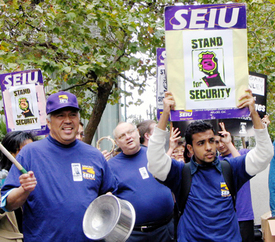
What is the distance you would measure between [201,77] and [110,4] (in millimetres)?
4092

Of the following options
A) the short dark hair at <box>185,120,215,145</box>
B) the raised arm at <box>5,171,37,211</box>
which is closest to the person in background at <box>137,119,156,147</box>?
the short dark hair at <box>185,120,215,145</box>

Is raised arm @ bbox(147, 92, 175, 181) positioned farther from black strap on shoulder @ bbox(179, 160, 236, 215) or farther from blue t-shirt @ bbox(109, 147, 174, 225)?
blue t-shirt @ bbox(109, 147, 174, 225)

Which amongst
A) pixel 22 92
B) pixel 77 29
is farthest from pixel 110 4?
pixel 22 92

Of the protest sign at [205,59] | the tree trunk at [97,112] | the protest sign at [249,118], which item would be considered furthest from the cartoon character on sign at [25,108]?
the tree trunk at [97,112]

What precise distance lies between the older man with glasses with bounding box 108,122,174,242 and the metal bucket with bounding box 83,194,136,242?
4.12ft

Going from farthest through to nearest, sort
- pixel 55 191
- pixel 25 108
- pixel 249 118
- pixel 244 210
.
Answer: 1. pixel 249 118
2. pixel 25 108
3. pixel 244 210
4. pixel 55 191

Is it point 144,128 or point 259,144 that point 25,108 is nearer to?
point 144,128

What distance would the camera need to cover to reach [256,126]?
3090 mm

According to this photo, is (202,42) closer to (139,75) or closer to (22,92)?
(22,92)

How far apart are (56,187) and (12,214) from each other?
2.72ft

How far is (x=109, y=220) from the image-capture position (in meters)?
3.01

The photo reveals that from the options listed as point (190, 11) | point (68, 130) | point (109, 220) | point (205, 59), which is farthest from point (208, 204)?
point (190, 11)

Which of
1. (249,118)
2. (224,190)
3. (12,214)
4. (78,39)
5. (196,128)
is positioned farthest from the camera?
(78,39)

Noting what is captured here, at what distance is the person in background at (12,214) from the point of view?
3438mm
